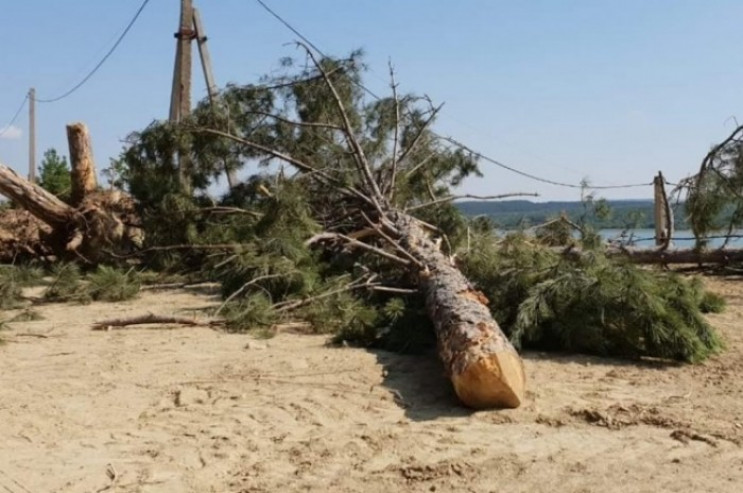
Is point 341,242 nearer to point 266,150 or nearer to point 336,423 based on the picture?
point 266,150

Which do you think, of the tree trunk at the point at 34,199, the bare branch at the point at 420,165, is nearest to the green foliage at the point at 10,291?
the tree trunk at the point at 34,199

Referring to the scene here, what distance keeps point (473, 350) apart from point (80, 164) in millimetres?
7928

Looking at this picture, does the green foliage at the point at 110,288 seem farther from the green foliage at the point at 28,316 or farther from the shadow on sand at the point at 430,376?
the shadow on sand at the point at 430,376

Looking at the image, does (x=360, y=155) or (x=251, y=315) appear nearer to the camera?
(x=251, y=315)

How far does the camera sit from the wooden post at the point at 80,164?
10.4 metres

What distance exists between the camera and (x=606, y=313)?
16.4 feet

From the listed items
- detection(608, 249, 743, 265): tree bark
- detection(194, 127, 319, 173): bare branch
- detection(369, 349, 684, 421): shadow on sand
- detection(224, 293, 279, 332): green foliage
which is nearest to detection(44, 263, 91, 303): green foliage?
detection(224, 293, 279, 332): green foliage

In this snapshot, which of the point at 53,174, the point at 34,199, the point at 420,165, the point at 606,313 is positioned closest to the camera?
the point at 606,313

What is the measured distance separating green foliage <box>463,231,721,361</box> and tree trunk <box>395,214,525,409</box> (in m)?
0.35

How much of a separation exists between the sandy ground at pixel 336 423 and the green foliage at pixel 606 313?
0.51 feet

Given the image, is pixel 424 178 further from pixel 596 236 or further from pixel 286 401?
pixel 286 401

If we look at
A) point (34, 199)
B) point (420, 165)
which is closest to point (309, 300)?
point (420, 165)

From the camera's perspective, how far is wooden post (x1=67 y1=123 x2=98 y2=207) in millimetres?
10406

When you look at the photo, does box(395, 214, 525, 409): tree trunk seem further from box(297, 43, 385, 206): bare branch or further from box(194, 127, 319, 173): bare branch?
box(194, 127, 319, 173): bare branch
